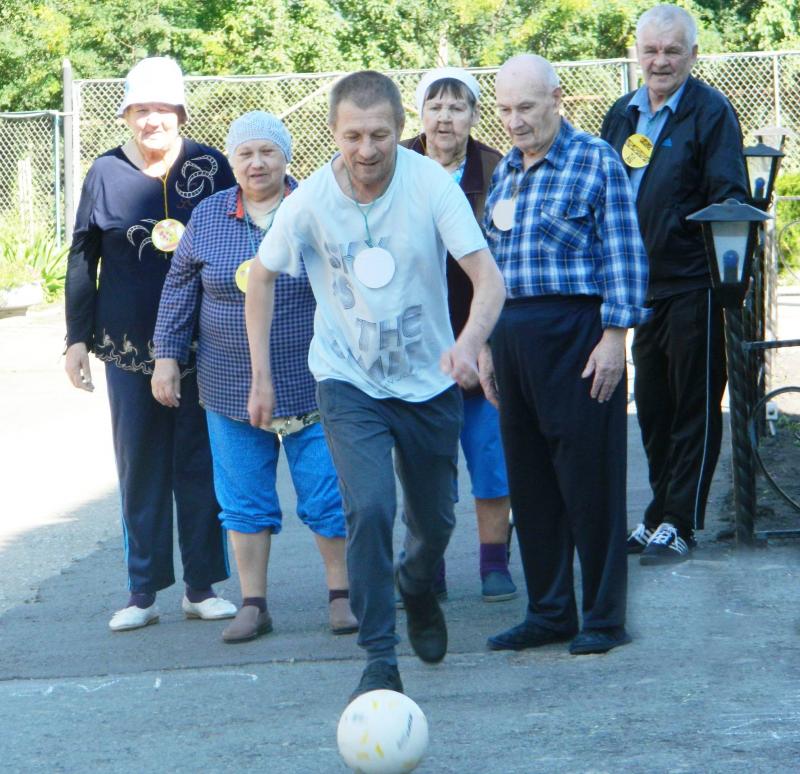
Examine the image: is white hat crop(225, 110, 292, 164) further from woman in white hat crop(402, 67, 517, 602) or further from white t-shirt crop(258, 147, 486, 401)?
white t-shirt crop(258, 147, 486, 401)

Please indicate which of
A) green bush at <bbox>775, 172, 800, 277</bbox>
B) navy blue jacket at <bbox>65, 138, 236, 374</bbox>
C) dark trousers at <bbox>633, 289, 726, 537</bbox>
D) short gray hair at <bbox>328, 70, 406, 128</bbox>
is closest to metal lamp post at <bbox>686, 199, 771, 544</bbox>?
dark trousers at <bbox>633, 289, 726, 537</bbox>

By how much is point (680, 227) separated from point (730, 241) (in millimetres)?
332

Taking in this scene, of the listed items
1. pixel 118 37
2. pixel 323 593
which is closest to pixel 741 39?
pixel 118 37

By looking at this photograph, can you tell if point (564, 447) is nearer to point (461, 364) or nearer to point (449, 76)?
point (461, 364)

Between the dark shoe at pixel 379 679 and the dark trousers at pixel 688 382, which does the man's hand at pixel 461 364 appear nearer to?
the dark shoe at pixel 379 679

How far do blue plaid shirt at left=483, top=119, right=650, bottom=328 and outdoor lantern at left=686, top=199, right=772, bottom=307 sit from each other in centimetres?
87

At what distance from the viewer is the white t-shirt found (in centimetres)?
429

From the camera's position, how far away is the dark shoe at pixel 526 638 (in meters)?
→ 4.88

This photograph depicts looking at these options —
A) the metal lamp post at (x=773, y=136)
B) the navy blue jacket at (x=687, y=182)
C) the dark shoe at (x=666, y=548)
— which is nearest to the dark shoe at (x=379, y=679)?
the dark shoe at (x=666, y=548)

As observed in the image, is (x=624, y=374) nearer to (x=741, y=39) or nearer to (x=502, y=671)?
(x=502, y=671)

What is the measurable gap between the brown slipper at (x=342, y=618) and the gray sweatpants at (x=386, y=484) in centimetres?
67

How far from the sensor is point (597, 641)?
4738mm

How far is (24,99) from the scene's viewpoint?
26.8 metres

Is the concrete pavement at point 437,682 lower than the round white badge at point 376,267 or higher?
lower
